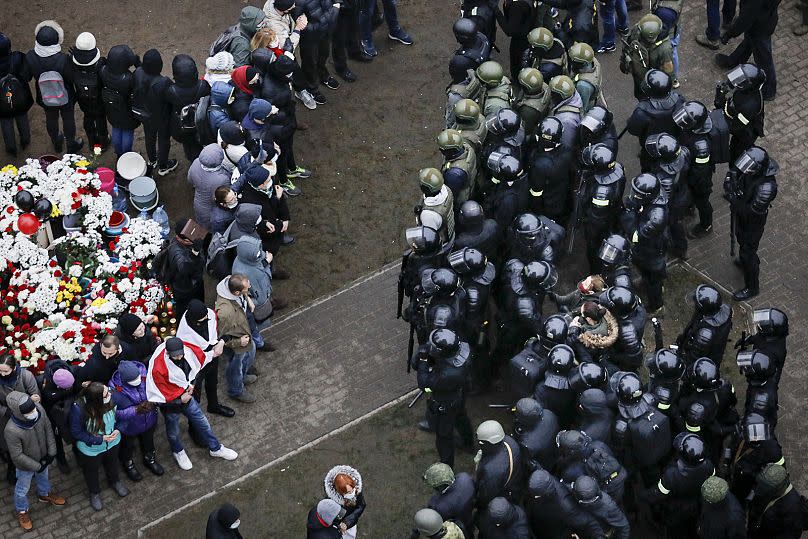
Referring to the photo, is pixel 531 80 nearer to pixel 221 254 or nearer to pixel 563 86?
pixel 563 86

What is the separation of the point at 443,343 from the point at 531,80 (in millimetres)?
4175

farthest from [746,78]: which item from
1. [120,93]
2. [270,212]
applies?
[120,93]

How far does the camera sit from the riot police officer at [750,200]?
15.1 metres

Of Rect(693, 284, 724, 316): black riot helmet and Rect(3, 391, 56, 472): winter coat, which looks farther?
Rect(693, 284, 724, 316): black riot helmet

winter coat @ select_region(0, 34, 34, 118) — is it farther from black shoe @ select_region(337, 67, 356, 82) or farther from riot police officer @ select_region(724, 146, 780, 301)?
riot police officer @ select_region(724, 146, 780, 301)

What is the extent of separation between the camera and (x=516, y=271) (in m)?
14.2

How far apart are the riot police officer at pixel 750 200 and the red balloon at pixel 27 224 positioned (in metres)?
7.64

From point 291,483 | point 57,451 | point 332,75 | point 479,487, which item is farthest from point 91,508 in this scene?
point 332,75

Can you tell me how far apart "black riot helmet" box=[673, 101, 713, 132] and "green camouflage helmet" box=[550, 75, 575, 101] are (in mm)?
1235

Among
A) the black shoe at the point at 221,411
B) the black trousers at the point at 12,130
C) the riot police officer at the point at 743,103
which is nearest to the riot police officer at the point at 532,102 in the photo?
the riot police officer at the point at 743,103

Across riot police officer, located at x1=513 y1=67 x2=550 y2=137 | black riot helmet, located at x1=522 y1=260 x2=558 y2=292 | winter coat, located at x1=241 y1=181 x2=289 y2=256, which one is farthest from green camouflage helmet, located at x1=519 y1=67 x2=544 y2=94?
winter coat, located at x1=241 y1=181 x2=289 y2=256

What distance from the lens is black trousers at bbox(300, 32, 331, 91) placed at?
59.3 feet

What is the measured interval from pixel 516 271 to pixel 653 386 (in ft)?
6.12

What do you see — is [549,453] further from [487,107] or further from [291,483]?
[487,107]
